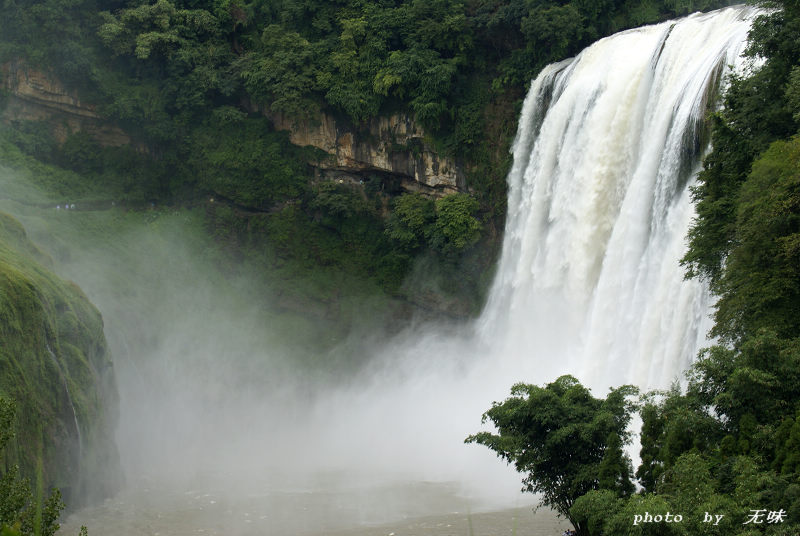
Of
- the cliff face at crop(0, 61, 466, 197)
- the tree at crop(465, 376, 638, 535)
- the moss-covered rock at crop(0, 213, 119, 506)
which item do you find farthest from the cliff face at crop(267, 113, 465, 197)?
the tree at crop(465, 376, 638, 535)

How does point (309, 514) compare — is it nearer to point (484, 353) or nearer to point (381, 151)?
point (484, 353)

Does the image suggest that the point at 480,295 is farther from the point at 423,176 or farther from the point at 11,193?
the point at 11,193

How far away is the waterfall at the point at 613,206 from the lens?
68.6 ft

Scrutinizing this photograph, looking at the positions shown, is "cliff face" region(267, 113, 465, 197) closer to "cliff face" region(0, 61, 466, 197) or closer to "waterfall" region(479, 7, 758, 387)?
"cliff face" region(0, 61, 466, 197)

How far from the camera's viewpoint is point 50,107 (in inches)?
1463

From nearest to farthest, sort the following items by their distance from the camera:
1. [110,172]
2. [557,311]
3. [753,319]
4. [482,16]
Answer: [753,319] → [557,311] → [482,16] → [110,172]

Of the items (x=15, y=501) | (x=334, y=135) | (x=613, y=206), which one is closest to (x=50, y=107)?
(x=334, y=135)

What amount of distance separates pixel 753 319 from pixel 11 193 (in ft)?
94.6

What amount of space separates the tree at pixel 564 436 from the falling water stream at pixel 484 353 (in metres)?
3.52

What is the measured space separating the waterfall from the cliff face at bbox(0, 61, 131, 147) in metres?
18.1

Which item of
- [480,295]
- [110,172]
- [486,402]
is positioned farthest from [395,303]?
[110,172]

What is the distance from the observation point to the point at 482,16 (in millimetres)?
32688

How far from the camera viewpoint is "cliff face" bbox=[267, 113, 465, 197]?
111ft

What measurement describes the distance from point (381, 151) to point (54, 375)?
17104 mm
